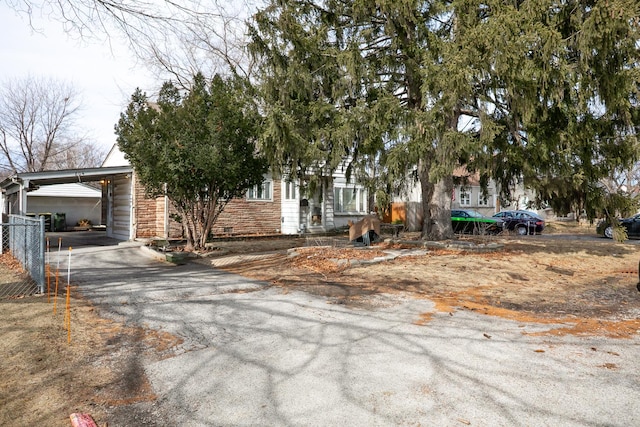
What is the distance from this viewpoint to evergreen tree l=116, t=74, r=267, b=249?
39.7 ft

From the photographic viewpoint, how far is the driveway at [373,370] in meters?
3.13

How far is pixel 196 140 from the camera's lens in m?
12.2

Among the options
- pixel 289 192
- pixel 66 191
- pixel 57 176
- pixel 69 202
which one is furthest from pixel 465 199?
pixel 69 202

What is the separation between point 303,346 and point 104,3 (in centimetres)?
654

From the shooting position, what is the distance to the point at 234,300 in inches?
276

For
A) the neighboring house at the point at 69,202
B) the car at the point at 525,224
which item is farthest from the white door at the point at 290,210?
the neighboring house at the point at 69,202

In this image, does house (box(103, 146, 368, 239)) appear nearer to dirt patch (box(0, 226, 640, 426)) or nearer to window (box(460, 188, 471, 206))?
dirt patch (box(0, 226, 640, 426))

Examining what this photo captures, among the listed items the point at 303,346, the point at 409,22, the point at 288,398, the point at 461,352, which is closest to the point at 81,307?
the point at 303,346

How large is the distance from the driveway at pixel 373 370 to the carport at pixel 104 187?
1111cm

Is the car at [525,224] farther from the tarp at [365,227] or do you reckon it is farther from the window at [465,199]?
the tarp at [365,227]

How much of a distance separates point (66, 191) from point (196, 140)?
961 inches

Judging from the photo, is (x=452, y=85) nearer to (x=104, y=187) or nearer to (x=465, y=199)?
(x=104, y=187)

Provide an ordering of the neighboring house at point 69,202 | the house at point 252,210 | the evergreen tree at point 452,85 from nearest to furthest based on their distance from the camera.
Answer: the evergreen tree at point 452,85
the house at point 252,210
the neighboring house at point 69,202

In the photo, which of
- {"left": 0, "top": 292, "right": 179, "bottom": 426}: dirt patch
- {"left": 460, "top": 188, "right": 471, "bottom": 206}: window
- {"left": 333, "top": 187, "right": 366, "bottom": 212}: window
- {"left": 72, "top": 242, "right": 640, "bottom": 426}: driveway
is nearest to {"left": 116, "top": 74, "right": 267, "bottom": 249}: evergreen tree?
{"left": 72, "top": 242, "right": 640, "bottom": 426}: driveway
